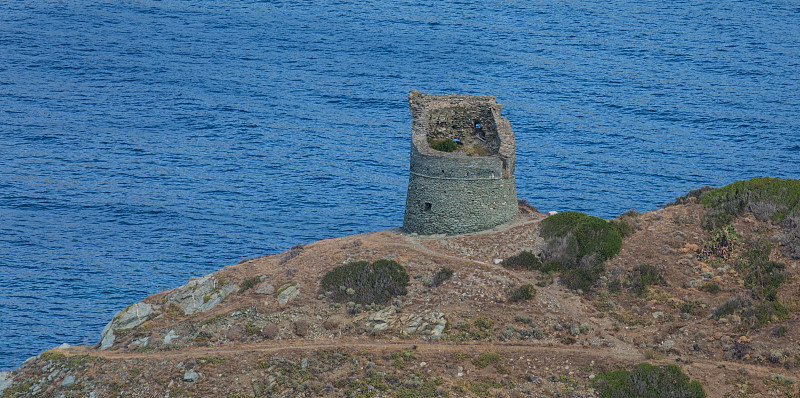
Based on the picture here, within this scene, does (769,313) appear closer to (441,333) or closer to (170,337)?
(441,333)

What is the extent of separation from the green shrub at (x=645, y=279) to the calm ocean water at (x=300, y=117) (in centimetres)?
4513

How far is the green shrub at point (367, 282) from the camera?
173ft

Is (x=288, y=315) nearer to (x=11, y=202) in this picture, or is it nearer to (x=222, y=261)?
(x=222, y=261)

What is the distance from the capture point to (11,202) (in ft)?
345

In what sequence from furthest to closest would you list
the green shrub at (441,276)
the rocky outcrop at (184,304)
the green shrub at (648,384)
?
1. the rocky outcrop at (184,304)
2. the green shrub at (441,276)
3. the green shrub at (648,384)

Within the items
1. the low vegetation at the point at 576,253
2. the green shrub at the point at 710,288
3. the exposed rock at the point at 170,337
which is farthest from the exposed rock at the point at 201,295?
the green shrub at the point at 710,288

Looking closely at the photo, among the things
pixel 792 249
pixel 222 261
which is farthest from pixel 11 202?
pixel 792 249

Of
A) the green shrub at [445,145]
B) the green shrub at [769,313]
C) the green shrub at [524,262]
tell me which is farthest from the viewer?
the green shrub at [445,145]

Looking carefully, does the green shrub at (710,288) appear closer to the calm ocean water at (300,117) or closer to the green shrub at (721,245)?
the green shrub at (721,245)

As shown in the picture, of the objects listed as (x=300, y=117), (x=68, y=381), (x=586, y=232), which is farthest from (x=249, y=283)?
(x=300, y=117)

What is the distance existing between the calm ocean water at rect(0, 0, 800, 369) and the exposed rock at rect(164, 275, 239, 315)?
23.4 meters

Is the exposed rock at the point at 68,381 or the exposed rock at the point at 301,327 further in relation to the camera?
the exposed rock at the point at 68,381

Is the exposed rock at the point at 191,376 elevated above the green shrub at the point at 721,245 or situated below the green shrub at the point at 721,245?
below

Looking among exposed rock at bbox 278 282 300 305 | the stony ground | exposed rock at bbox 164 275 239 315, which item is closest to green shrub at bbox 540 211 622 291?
the stony ground
